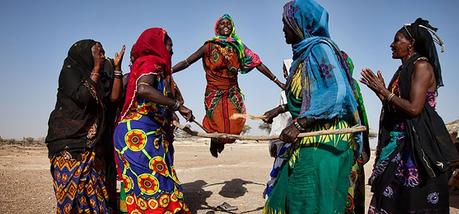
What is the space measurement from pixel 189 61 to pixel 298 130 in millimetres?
3226

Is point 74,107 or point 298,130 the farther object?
point 74,107

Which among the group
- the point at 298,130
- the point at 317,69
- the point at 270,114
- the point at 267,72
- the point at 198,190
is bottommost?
the point at 198,190

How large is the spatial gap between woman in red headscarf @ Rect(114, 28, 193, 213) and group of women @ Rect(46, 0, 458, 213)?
11 mm

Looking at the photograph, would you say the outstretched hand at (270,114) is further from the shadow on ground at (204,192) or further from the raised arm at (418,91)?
the shadow on ground at (204,192)

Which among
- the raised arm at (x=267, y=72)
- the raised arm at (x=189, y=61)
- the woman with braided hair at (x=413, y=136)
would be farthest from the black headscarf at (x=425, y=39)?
the raised arm at (x=189, y=61)

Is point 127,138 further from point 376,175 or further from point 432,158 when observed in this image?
point 432,158

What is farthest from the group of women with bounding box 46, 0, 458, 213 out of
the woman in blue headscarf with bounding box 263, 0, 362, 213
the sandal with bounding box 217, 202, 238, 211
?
the sandal with bounding box 217, 202, 238, 211

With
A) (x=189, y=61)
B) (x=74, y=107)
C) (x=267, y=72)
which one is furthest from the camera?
(x=267, y=72)

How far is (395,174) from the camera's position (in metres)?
3.67

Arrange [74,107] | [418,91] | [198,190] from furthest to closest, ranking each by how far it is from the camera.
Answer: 1. [198,190]
2. [74,107]
3. [418,91]

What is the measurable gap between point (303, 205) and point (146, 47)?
7.75 ft

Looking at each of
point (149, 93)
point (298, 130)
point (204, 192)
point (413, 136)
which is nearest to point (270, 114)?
point (298, 130)

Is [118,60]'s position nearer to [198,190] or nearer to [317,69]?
[317,69]

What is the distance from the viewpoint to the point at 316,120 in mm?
2963
